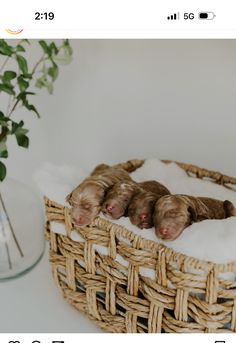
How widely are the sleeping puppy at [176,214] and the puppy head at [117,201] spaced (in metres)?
0.06

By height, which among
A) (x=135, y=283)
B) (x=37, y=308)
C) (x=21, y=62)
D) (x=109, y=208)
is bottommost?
(x=37, y=308)

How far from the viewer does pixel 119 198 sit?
84cm

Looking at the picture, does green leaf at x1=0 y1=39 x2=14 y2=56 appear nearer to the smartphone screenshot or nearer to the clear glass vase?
the smartphone screenshot

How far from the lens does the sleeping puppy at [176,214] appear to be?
0.77 meters

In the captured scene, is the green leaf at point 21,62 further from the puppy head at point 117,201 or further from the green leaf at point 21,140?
the puppy head at point 117,201

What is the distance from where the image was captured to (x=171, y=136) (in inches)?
47.6

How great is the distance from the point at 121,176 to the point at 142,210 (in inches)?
5.1

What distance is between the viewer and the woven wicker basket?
0.75 meters

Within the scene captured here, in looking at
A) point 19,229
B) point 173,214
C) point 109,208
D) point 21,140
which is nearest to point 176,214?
point 173,214

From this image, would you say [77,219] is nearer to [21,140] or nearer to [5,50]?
[21,140]

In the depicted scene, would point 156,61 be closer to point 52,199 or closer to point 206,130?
point 206,130
